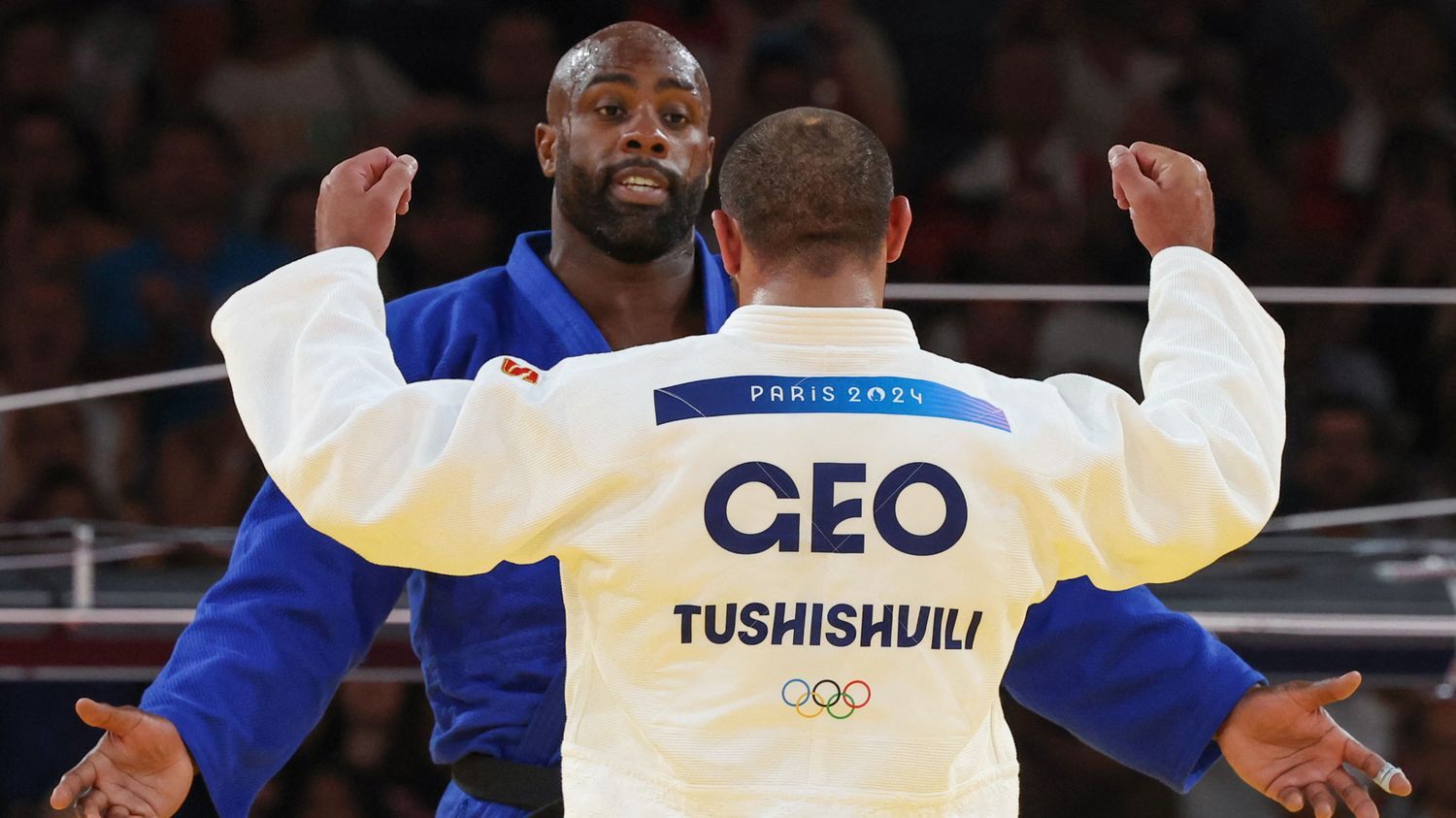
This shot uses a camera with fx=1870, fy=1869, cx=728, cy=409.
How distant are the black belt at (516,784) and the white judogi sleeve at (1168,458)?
26.1 inches

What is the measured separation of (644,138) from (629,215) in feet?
0.32

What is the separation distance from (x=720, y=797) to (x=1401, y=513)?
228 centimetres

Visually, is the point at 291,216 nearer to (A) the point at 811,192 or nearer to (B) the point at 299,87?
(B) the point at 299,87

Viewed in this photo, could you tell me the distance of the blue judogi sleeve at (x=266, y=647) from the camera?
1.88 metres

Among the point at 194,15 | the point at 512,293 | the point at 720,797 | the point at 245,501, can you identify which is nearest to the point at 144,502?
the point at 245,501

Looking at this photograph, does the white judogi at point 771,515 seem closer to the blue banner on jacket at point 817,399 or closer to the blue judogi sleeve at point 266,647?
the blue banner on jacket at point 817,399

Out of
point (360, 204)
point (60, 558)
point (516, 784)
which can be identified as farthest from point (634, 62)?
point (60, 558)

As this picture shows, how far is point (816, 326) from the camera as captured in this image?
1.59 m

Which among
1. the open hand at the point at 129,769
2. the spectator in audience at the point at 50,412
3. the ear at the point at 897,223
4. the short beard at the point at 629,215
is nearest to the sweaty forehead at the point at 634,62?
the short beard at the point at 629,215

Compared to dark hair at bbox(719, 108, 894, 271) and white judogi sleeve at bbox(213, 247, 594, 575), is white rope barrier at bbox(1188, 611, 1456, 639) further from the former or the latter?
white judogi sleeve at bbox(213, 247, 594, 575)

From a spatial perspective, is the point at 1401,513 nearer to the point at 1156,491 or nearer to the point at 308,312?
the point at 1156,491

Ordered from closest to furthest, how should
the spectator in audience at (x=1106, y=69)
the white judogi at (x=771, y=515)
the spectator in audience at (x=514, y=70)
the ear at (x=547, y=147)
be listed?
the white judogi at (x=771, y=515) → the ear at (x=547, y=147) → the spectator in audience at (x=514, y=70) → the spectator in audience at (x=1106, y=69)

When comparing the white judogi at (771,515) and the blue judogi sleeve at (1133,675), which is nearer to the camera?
the white judogi at (771,515)

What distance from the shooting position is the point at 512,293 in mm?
2342
